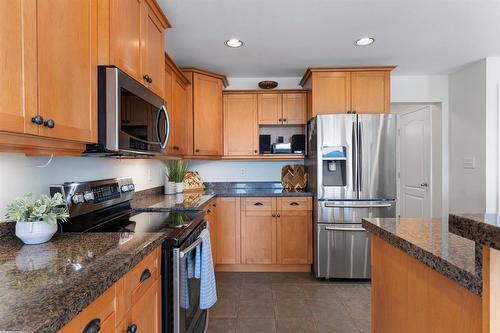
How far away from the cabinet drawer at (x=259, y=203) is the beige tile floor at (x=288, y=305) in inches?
29.2

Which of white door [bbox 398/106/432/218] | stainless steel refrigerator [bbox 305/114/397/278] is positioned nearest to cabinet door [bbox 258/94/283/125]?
stainless steel refrigerator [bbox 305/114/397/278]

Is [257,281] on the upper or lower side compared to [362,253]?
lower

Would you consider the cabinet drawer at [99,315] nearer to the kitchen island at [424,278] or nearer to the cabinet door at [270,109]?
the kitchen island at [424,278]

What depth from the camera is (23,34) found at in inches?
36.3

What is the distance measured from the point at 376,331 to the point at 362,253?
5.76 ft

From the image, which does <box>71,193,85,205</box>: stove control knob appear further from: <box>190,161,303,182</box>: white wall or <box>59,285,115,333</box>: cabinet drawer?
<box>190,161,303,182</box>: white wall

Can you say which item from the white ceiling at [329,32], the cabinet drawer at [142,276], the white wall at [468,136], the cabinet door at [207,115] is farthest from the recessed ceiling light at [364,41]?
the cabinet drawer at [142,276]

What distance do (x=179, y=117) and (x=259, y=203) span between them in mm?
1280

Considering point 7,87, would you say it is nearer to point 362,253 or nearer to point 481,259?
point 481,259

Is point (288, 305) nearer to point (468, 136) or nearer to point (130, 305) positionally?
point (130, 305)

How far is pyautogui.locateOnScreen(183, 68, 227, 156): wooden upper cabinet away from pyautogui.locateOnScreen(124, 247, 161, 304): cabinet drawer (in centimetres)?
198

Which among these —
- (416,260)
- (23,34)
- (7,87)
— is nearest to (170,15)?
(23,34)

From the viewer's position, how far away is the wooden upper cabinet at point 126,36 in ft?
4.54

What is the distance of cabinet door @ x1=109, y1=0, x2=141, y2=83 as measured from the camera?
140 cm
